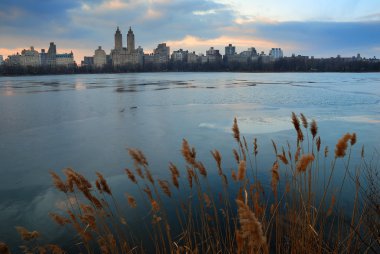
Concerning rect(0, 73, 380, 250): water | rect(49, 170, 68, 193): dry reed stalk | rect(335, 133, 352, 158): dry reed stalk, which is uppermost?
rect(335, 133, 352, 158): dry reed stalk

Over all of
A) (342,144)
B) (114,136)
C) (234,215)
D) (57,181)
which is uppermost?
(342,144)

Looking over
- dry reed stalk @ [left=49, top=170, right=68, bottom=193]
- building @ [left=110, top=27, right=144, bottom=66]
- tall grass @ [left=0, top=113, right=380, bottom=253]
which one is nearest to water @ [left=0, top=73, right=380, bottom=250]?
tall grass @ [left=0, top=113, right=380, bottom=253]

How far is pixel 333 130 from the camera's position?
9953mm

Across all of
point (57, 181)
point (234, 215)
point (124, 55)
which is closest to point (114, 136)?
point (234, 215)

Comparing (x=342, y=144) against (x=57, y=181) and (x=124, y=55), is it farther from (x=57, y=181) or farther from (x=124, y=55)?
(x=124, y=55)

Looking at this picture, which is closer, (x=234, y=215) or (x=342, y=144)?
Answer: (x=342, y=144)

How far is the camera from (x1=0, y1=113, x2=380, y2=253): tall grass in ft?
7.26

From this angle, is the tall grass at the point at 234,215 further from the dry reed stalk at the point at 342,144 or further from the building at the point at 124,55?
the building at the point at 124,55

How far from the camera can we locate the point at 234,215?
4.53m

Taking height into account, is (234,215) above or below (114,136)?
below

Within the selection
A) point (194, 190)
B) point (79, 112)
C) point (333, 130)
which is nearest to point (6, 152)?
point (194, 190)

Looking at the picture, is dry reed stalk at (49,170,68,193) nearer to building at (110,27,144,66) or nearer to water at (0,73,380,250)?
water at (0,73,380,250)

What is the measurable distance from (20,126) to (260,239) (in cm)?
1154

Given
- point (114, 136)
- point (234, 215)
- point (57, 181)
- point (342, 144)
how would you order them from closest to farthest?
1. point (342, 144)
2. point (57, 181)
3. point (234, 215)
4. point (114, 136)
